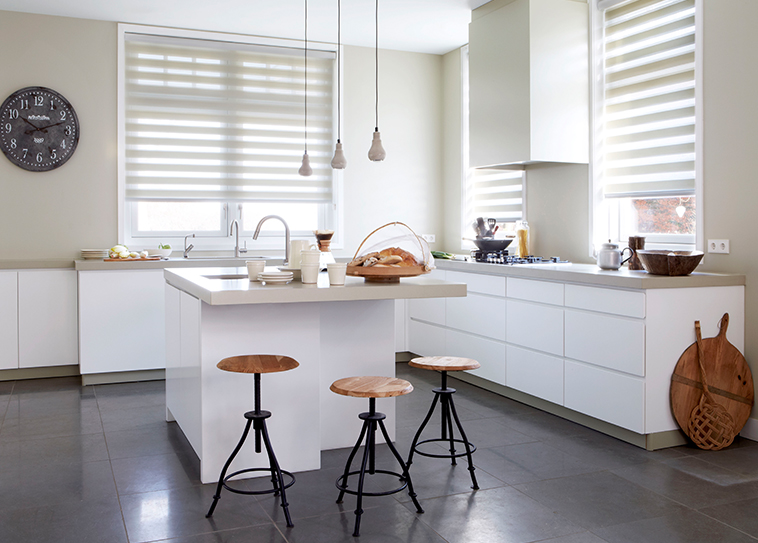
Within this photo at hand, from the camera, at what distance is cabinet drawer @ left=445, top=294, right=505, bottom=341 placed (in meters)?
4.70

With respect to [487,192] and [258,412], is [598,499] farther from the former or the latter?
[487,192]

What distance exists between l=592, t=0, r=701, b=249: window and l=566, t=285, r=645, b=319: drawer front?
2.39 feet

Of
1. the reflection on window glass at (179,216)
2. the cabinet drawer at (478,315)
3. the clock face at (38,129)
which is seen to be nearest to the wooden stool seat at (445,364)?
the cabinet drawer at (478,315)

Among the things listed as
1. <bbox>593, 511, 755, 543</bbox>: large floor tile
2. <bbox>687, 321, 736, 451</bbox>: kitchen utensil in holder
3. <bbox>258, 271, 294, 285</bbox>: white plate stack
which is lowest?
<bbox>593, 511, 755, 543</bbox>: large floor tile

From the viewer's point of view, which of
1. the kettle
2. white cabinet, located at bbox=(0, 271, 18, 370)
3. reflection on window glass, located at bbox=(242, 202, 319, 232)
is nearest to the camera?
the kettle

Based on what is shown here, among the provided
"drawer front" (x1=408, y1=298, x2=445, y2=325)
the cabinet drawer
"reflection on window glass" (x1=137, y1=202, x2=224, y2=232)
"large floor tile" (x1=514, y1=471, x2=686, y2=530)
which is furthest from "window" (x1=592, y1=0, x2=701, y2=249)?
"reflection on window glass" (x1=137, y1=202, x2=224, y2=232)

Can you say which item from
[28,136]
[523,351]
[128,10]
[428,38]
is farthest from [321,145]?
[523,351]

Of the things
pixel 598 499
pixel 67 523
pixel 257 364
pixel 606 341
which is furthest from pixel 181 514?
pixel 606 341

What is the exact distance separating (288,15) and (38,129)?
2.14m

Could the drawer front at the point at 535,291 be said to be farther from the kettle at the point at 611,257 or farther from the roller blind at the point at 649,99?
the roller blind at the point at 649,99

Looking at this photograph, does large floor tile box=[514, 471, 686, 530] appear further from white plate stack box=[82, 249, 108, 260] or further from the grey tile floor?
white plate stack box=[82, 249, 108, 260]

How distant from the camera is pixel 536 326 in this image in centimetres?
432

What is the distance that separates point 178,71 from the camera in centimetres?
575

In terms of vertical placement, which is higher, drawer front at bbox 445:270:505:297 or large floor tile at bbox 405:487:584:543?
drawer front at bbox 445:270:505:297
